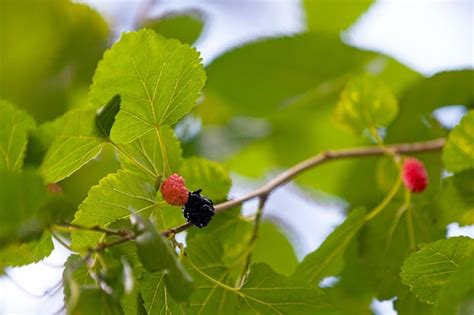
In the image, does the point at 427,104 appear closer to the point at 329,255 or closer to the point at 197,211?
the point at 329,255

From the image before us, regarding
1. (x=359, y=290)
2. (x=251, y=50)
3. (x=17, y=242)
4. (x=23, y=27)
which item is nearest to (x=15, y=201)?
(x=17, y=242)

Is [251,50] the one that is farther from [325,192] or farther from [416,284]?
[416,284]

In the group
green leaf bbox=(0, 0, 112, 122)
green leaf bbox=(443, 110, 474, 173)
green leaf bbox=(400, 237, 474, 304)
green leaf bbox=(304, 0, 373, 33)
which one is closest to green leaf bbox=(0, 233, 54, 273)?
green leaf bbox=(400, 237, 474, 304)

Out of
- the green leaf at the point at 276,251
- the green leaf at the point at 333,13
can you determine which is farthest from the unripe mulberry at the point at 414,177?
the green leaf at the point at 333,13

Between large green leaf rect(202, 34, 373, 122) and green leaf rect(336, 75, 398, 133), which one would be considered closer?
green leaf rect(336, 75, 398, 133)

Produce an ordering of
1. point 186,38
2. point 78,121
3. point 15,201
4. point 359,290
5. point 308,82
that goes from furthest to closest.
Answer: point 308,82
point 186,38
point 359,290
point 78,121
point 15,201

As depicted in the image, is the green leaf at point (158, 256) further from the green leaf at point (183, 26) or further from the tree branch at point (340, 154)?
the green leaf at point (183, 26)

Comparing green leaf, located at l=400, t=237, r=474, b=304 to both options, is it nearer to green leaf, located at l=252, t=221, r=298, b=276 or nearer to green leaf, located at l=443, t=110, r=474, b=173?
green leaf, located at l=443, t=110, r=474, b=173
